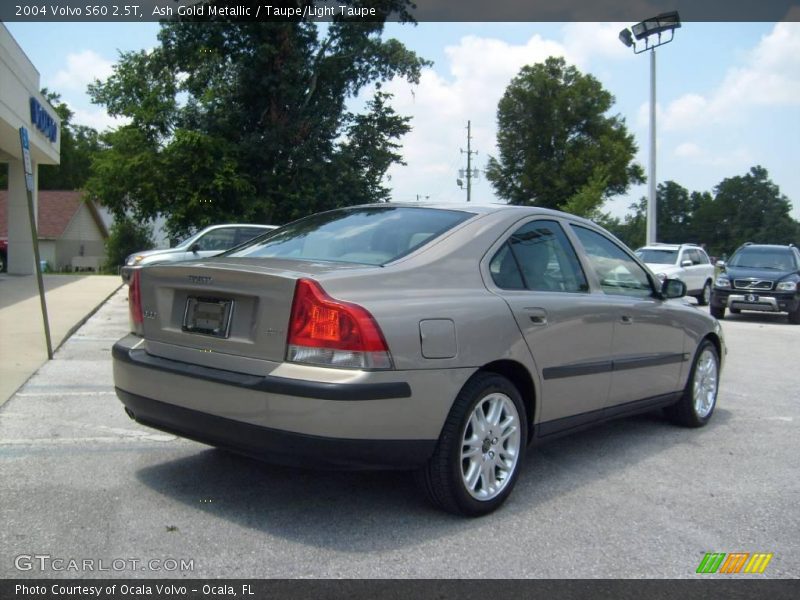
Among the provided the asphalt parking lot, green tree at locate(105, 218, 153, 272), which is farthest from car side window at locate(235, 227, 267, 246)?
green tree at locate(105, 218, 153, 272)

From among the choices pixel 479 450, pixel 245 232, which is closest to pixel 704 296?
pixel 245 232

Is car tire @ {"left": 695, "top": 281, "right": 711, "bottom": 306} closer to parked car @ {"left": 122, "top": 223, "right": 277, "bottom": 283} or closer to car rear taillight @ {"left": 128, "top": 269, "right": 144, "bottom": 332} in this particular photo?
parked car @ {"left": 122, "top": 223, "right": 277, "bottom": 283}

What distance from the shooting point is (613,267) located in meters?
5.39

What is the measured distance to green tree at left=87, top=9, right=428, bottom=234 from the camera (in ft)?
103

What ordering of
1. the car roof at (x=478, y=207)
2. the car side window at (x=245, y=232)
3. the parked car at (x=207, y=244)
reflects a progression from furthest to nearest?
the car side window at (x=245, y=232), the parked car at (x=207, y=244), the car roof at (x=478, y=207)

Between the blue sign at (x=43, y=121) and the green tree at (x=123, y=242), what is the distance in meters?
10.2

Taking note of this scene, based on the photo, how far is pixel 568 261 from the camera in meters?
4.94

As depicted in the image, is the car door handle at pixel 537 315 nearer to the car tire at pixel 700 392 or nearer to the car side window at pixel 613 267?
the car side window at pixel 613 267

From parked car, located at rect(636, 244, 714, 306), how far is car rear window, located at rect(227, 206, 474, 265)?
15200mm

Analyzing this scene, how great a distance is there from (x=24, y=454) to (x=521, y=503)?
120 inches

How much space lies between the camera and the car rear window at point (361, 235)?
13.9ft

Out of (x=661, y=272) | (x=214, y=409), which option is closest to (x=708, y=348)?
(x=214, y=409)
